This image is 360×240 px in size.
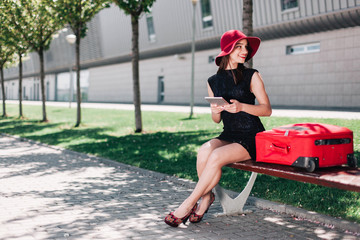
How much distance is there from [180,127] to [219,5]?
17.2m

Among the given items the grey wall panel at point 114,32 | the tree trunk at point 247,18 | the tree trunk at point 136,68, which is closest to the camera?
the tree trunk at point 247,18

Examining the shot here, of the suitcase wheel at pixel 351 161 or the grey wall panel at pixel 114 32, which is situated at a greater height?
the grey wall panel at pixel 114 32

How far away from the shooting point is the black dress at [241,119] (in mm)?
4617

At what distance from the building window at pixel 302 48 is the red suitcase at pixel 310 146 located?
2197 cm

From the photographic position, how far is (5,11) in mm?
19703

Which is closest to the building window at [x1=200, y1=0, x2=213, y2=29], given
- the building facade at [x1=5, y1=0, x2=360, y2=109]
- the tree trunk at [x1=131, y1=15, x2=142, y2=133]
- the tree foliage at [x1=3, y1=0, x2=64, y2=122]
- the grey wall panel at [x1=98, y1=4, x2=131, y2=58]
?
the building facade at [x1=5, y1=0, x2=360, y2=109]

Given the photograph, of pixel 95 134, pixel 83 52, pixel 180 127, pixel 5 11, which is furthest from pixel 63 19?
pixel 83 52

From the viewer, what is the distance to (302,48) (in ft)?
84.7

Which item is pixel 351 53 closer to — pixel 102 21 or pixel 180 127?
pixel 180 127

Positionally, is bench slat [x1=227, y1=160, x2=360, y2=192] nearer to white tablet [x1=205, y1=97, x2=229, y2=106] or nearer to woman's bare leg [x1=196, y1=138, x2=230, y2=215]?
woman's bare leg [x1=196, y1=138, x2=230, y2=215]

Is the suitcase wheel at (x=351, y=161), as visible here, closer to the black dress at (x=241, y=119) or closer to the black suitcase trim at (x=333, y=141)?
the black suitcase trim at (x=333, y=141)

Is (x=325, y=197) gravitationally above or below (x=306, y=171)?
below

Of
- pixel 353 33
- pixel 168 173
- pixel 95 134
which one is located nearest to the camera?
pixel 168 173

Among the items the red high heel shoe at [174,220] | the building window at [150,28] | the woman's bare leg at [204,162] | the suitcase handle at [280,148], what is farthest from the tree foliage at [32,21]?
the building window at [150,28]
